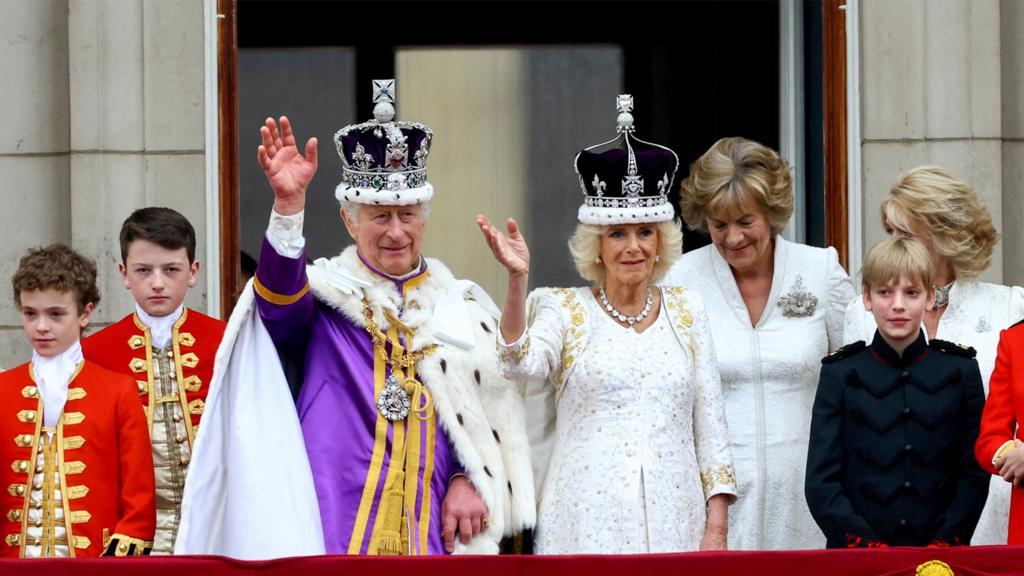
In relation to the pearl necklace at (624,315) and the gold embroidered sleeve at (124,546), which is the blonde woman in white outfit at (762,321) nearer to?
the pearl necklace at (624,315)

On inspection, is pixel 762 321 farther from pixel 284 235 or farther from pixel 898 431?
pixel 284 235

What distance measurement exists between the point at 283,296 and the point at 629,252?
96 cm

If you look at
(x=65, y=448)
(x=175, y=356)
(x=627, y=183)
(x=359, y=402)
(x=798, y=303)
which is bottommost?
(x=65, y=448)

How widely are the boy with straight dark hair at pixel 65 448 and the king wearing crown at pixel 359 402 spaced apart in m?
0.16

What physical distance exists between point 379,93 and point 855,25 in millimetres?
2368

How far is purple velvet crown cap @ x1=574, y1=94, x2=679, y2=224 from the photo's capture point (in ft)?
15.7

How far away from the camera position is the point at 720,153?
5.21 m

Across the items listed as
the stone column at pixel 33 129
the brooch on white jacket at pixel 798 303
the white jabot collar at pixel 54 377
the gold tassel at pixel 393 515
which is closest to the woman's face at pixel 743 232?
the brooch on white jacket at pixel 798 303

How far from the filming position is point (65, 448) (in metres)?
4.55

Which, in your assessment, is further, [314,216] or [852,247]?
[314,216]

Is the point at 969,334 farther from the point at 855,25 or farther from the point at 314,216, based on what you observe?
the point at 314,216

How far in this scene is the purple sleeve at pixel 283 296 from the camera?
4555 millimetres

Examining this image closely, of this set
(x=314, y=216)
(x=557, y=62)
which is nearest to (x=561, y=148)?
(x=557, y=62)

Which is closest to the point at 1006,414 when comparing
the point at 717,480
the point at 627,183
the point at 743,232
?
the point at 717,480
